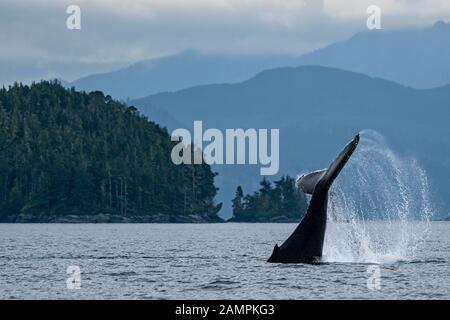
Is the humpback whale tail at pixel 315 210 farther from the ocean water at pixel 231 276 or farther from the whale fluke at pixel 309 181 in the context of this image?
the ocean water at pixel 231 276

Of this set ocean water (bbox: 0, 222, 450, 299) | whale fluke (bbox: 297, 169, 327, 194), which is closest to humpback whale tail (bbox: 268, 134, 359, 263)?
whale fluke (bbox: 297, 169, 327, 194)

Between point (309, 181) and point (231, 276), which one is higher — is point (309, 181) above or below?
above

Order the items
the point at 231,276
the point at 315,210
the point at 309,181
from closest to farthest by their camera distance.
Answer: the point at 315,210, the point at 309,181, the point at 231,276

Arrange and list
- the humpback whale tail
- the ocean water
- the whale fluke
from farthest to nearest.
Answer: the whale fluke → the humpback whale tail → the ocean water

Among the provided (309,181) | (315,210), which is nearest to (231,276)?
(315,210)

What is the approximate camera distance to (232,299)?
178 ft

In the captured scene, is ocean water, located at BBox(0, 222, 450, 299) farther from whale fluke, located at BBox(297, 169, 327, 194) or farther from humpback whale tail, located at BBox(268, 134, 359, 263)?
whale fluke, located at BBox(297, 169, 327, 194)

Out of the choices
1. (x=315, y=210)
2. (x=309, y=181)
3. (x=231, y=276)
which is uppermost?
(x=309, y=181)

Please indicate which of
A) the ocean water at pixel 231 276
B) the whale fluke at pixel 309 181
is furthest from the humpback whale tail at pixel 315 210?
the ocean water at pixel 231 276

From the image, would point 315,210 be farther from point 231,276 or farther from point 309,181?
point 231,276

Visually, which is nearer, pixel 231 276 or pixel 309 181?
pixel 309 181

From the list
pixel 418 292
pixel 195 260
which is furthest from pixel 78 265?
pixel 418 292
